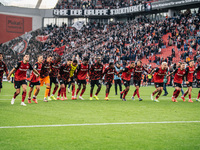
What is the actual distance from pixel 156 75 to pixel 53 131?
9875 mm

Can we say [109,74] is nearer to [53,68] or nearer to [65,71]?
[65,71]

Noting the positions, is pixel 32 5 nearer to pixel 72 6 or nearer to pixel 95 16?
pixel 72 6

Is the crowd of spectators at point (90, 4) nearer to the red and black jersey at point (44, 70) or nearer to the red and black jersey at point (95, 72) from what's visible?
the red and black jersey at point (95, 72)

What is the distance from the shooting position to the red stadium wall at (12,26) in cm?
6369

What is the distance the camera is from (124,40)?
149 feet

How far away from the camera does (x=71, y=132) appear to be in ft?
23.0

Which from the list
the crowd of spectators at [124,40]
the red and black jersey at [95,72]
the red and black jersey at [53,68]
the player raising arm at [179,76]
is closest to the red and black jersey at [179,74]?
the player raising arm at [179,76]

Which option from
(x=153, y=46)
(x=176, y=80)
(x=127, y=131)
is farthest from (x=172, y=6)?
(x=127, y=131)

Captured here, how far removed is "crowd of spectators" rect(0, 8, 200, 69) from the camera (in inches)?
1410

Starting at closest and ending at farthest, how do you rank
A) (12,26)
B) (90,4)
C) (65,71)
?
(65,71)
(12,26)
(90,4)

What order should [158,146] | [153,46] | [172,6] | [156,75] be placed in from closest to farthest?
[158,146]
[156,75]
[153,46]
[172,6]

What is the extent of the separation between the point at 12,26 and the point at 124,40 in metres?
30.6

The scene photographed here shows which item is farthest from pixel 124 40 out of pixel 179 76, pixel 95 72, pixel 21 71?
pixel 21 71

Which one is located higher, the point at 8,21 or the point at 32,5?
the point at 32,5
